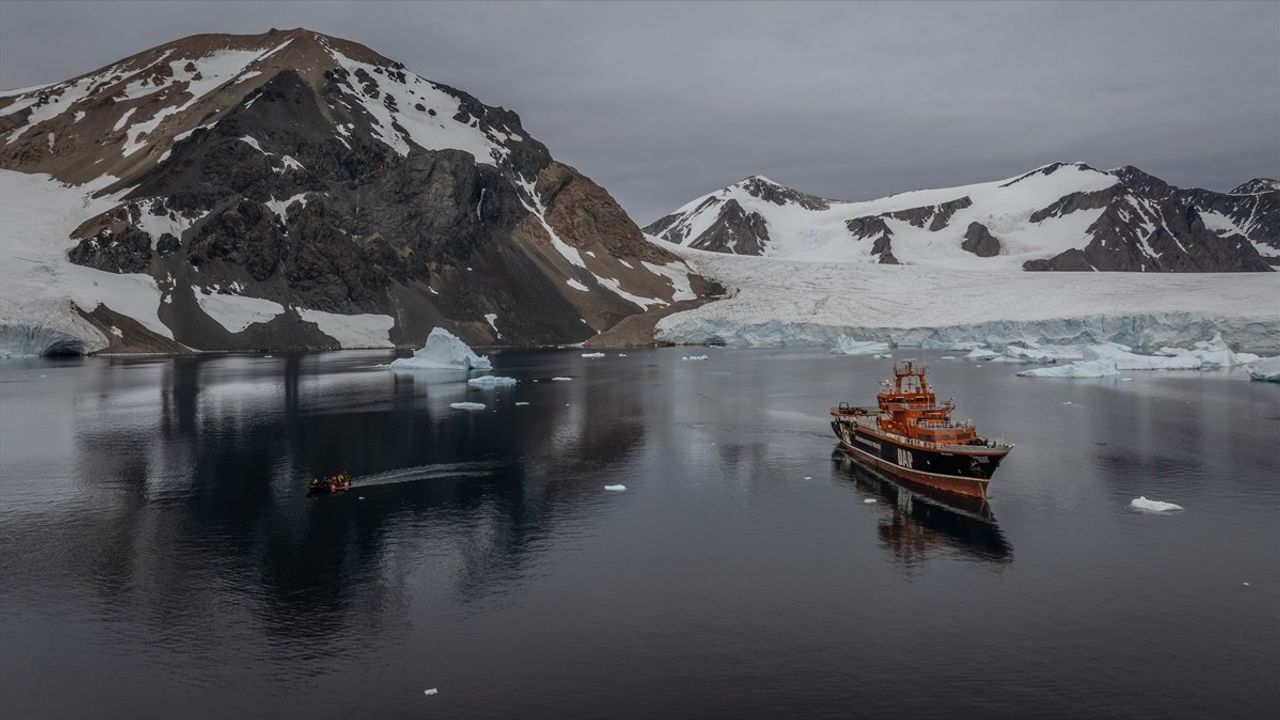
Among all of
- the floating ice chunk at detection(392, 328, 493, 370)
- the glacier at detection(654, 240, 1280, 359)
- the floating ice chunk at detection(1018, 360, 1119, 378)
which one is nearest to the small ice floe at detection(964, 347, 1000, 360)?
the glacier at detection(654, 240, 1280, 359)

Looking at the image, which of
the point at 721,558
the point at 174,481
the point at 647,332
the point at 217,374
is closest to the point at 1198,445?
the point at 721,558

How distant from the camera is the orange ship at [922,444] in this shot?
4425 centimetres

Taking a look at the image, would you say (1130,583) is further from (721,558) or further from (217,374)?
(217,374)

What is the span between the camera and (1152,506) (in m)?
40.9

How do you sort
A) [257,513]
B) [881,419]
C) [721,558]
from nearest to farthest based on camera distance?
[721,558], [257,513], [881,419]

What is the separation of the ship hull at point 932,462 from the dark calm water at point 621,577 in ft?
6.24

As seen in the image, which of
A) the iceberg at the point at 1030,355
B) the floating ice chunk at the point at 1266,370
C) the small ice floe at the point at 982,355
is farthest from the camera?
the small ice floe at the point at 982,355

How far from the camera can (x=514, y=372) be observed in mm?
121812

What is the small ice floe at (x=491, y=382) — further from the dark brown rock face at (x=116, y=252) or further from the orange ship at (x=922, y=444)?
the dark brown rock face at (x=116, y=252)

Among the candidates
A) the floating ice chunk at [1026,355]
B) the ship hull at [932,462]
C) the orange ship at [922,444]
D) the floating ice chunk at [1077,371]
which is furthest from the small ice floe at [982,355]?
the ship hull at [932,462]

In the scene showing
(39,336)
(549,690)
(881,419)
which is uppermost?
(39,336)

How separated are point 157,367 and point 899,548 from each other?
12004cm

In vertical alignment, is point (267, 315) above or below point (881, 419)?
above

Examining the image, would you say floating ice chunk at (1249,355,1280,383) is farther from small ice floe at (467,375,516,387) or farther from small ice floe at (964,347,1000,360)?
small ice floe at (467,375,516,387)
